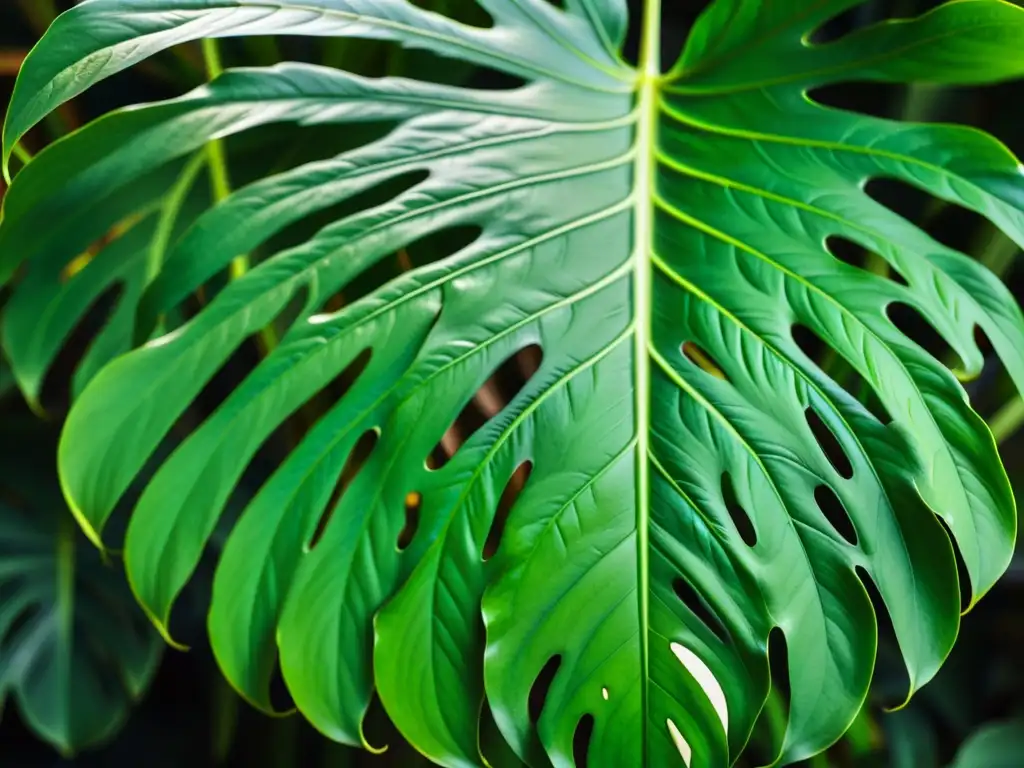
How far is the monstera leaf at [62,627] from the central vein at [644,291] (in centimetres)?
64

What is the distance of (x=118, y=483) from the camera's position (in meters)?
0.51

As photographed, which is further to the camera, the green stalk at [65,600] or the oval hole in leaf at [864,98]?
the oval hole in leaf at [864,98]

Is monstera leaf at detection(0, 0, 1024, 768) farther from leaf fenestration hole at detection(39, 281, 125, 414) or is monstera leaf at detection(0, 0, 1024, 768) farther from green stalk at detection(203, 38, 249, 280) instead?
leaf fenestration hole at detection(39, 281, 125, 414)

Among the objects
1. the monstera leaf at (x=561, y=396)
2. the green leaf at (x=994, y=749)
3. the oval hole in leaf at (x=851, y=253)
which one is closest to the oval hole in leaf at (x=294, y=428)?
the monstera leaf at (x=561, y=396)

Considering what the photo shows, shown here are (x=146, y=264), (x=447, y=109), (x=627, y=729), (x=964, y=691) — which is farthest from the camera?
(x=964, y=691)

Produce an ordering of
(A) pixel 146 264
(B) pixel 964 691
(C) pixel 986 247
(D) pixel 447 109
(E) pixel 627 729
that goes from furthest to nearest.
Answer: (B) pixel 964 691, (C) pixel 986 247, (A) pixel 146 264, (D) pixel 447 109, (E) pixel 627 729

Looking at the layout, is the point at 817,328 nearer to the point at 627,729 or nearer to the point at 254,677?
the point at 627,729

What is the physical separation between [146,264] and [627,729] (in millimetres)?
549

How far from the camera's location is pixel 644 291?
1.88 ft

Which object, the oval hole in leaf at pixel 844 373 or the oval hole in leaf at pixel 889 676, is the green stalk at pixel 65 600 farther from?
the oval hole in leaf at pixel 889 676

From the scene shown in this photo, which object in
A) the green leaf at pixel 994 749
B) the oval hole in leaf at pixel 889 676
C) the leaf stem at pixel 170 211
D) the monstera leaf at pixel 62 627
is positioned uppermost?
the leaf stem at pixel 170 211

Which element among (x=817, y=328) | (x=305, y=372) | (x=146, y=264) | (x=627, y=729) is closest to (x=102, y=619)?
(x=146, y=264)

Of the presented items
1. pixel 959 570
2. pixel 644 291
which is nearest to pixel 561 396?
pixel 644 291

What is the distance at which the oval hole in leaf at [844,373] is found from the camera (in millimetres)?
544
